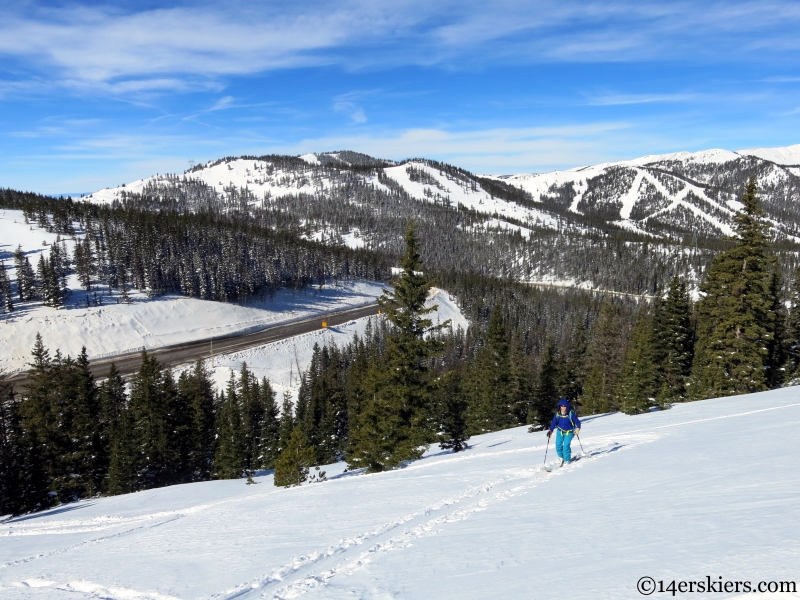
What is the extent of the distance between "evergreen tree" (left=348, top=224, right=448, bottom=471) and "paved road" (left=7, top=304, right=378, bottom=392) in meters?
60.3

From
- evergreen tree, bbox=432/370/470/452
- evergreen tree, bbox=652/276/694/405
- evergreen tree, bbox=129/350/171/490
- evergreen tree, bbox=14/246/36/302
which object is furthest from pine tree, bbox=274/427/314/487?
evergreen tree, bbox=14/246/36/302

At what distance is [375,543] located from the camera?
8172 millimetres

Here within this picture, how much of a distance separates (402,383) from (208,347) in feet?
233

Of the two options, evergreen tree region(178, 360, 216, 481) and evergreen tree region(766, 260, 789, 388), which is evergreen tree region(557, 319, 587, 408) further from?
evergreen tree region(178, 360, 216, 481)

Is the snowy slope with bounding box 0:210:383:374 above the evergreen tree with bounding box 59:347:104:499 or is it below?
above

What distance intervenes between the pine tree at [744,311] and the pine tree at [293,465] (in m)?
24.6

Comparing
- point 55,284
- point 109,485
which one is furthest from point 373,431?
point 55,284

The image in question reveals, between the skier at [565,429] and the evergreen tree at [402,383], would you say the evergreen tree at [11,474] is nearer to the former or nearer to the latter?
A: the evergreen tree at [402,383]

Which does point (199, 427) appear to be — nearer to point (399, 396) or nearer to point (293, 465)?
point (293, 465)

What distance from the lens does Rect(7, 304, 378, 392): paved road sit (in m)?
71.4

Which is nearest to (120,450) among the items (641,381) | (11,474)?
(11,474)

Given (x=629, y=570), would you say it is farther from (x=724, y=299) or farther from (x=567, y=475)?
(x=724, y=299)

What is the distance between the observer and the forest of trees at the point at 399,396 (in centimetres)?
2309

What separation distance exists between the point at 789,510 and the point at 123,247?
11588 cm
